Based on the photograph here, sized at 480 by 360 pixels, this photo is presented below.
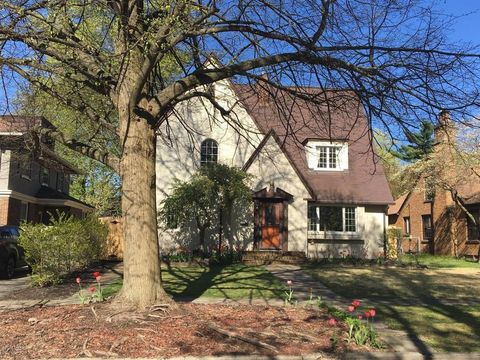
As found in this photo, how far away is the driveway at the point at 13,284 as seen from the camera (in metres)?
12.1

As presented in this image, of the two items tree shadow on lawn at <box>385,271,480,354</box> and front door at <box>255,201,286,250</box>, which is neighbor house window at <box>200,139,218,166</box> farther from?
tree shadow on lawn at <box>385,271,480,354</box>

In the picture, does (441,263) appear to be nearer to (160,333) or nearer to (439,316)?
(439,316)

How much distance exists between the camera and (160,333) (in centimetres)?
691

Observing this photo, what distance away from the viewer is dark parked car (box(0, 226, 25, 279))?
1552 cm

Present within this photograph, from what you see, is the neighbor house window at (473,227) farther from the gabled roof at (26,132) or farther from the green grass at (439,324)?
the gabled roof at (26,132)

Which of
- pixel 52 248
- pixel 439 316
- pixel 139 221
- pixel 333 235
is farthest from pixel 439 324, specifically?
pixel 333 235

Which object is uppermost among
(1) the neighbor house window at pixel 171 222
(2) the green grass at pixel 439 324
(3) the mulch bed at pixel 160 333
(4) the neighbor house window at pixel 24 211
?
(4) the neighbor house window at pixel 24 211

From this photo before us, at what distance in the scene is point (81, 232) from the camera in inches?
585

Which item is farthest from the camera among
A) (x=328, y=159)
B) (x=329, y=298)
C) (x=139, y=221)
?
(x=328, y=159)

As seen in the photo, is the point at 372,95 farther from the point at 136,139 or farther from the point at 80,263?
the point at 80,263

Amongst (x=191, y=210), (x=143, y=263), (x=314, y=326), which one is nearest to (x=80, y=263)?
(x=191, y=210)

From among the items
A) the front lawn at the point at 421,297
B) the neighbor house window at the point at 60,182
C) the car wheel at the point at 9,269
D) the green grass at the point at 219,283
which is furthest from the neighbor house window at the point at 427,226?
the car wheel at the point at 9,269

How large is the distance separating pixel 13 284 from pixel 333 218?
15087 mm

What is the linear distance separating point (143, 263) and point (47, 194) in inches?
885
